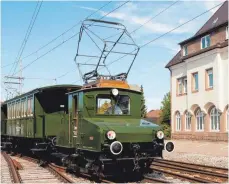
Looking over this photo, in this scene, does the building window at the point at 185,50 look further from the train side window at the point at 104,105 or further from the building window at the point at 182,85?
the train side window at the point at 104,105

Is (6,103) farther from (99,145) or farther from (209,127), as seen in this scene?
(209,127)

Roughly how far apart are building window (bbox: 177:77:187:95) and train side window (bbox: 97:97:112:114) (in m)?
27.5

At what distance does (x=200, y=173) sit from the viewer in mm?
12148

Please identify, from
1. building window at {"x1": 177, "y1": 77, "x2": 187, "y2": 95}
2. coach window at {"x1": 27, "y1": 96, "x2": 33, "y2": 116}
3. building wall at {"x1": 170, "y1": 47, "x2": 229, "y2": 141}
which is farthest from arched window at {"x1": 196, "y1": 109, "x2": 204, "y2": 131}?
coach window at {"x1": 27, "y1": 96, "x2": 33, "y2": 116}

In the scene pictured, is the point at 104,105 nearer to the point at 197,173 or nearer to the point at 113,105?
the point at 113,105

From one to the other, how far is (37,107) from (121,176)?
571 centimetres

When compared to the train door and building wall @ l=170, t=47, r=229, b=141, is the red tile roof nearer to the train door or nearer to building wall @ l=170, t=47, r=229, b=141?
building wall @ l=170, t=47, r=229, b=141

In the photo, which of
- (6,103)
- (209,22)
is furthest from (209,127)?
(6,103)

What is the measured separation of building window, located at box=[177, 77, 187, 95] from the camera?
1476 inches

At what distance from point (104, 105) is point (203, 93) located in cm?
2416

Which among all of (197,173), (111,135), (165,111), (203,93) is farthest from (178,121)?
(111,135)

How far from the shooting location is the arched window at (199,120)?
3406cm

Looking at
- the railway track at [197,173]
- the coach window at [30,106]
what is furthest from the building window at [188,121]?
the coach window at [30,106]

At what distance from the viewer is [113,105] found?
35.8 ft
